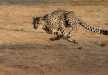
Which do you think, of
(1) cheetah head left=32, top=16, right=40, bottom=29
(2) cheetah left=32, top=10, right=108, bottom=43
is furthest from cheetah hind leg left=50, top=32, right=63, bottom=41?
(1) cheetah head left=32, top=16, right=40, bottom=29

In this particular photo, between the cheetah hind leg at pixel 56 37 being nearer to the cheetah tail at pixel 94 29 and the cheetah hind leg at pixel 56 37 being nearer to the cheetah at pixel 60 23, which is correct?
the cheetah at pixel 60 23

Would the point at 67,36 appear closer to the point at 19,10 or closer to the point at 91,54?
the point at 91,54

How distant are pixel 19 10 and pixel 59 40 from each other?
1.42 feet

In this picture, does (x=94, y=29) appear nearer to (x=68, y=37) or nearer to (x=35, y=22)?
(x=68, y=37)

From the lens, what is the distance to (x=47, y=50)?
3.04 metres

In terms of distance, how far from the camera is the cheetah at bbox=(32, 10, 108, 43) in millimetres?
3100

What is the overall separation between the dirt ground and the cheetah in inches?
1.5

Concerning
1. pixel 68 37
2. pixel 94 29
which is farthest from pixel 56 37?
pixel 94 29

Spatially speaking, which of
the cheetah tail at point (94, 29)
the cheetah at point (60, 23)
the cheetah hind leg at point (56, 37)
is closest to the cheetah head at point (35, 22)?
the cheetah at point (60, 23)

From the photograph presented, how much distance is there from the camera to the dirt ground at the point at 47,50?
2.95m

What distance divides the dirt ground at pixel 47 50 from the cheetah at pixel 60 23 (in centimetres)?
4

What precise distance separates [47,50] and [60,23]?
11.4 inches

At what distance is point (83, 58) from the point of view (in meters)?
2.99

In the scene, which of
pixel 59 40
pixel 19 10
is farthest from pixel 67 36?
pixel 19 10
